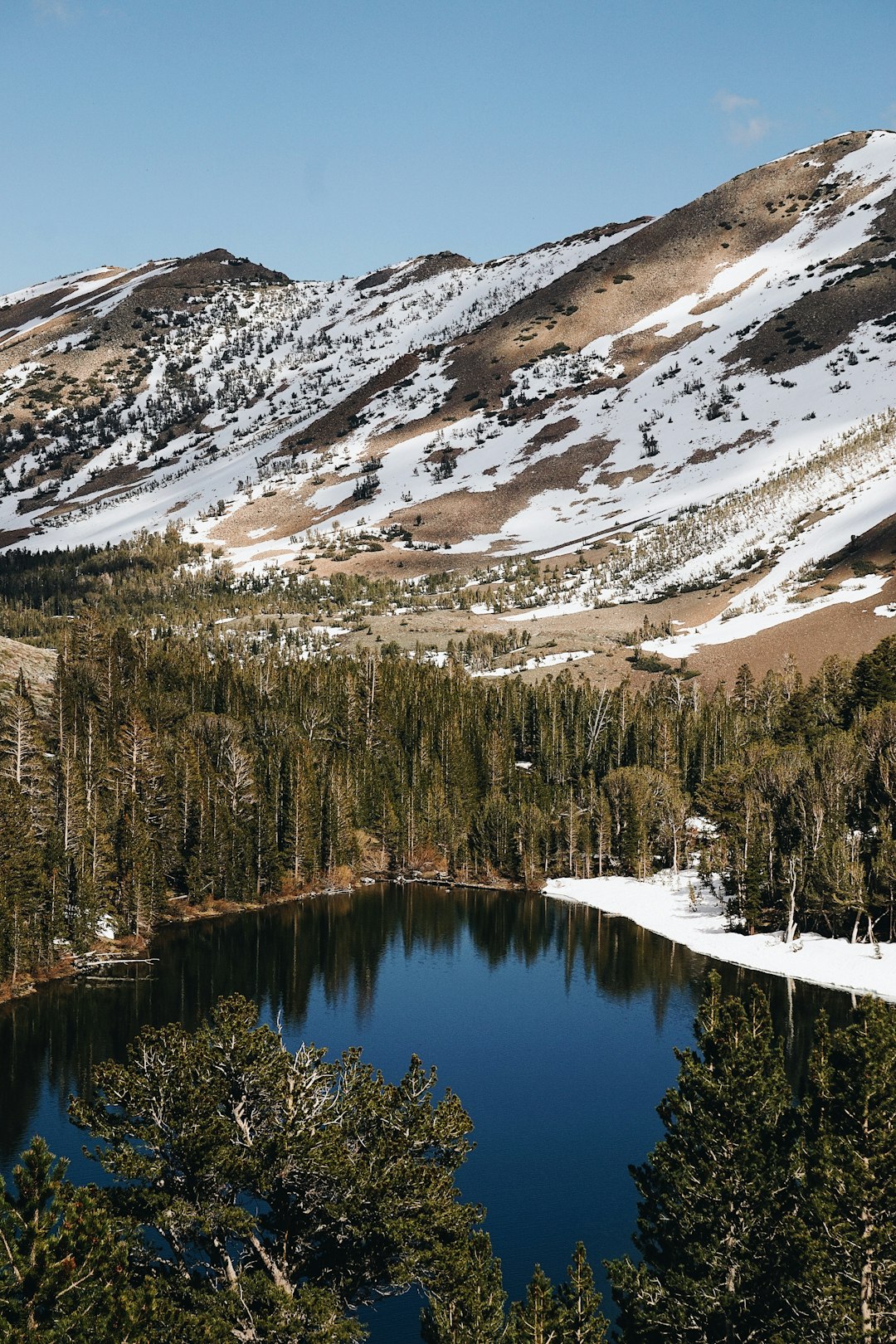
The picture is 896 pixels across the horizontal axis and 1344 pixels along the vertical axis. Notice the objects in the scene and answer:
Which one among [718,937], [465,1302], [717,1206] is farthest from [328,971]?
[465,1302]

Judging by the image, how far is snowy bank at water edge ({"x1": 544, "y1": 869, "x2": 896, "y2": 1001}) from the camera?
7294 cm

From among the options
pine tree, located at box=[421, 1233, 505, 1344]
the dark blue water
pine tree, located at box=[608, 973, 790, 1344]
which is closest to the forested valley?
the dark blue water

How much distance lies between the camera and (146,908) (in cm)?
8444

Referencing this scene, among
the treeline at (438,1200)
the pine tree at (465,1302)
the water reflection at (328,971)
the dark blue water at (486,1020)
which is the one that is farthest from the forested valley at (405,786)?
the pine tree at (465,1302)

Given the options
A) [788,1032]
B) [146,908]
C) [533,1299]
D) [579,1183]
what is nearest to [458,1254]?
[533,1299]

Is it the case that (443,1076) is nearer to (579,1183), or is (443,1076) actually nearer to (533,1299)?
(579,1183)

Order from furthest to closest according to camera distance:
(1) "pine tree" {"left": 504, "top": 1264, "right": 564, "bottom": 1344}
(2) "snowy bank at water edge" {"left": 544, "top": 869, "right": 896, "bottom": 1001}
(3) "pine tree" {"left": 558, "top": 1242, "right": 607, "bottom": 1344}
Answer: (2) "snowy bank at water edge" {"left": 544, "top": 869, "right": 896, "bottom": 1001} < (3) "pine tree" {"left": 558, "top": 1242, "right": 607, "bottom": 1344} < (1) "pine tree" {"left": 504, "top": 1264, "right": 564, "bottom": 1344}

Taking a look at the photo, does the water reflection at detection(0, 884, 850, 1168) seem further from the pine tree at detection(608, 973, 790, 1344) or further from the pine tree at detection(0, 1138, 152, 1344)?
the pine tree at detection(0, 1138, 152, 1344)

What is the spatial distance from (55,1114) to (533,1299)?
3542 cm

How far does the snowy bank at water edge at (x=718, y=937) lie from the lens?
72.9 m

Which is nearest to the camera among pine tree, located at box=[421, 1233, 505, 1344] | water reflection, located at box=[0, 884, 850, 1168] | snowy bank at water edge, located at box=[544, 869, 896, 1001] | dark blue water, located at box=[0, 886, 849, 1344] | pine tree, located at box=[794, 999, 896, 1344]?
pine tree, located at box=[421, 1233, 505, 1344]

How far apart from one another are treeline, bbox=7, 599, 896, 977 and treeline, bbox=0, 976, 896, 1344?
45761mm

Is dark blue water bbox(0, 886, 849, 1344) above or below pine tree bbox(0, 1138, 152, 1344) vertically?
below

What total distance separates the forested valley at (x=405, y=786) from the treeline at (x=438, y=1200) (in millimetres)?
45287
